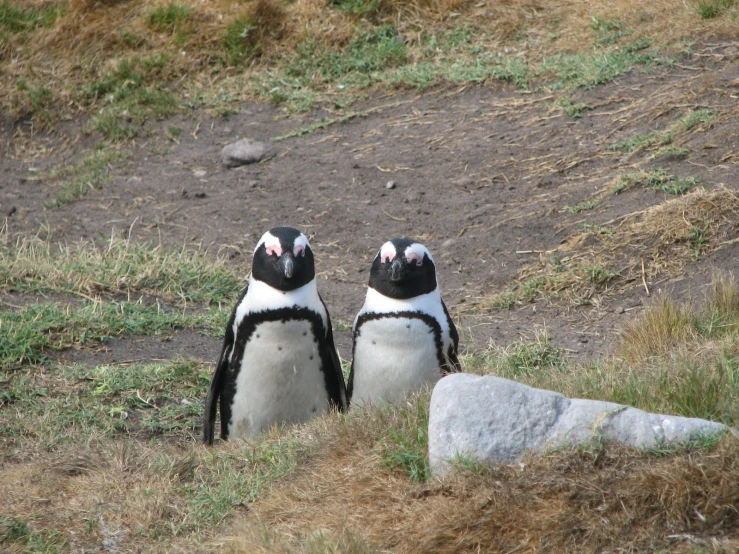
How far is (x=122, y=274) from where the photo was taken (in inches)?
285

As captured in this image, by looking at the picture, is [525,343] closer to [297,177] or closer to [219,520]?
[219,520]

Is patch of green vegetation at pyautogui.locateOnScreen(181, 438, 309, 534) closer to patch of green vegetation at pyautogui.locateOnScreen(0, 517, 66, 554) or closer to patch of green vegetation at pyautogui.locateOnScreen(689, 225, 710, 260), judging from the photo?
patch of green vegetation at pyautogui.locateOnScreen(0, 517, 66, 554)

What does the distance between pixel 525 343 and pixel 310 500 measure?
2687mm

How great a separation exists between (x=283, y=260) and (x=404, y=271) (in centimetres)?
64

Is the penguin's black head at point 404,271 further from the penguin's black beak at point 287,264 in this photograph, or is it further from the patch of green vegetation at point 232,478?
the patch of green vegetation at point 232,478

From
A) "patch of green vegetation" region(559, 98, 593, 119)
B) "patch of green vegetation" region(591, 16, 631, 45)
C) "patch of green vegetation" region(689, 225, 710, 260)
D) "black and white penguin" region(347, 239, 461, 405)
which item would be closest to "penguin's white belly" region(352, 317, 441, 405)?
"black and white penguin" region(347, 239, 461, 405)

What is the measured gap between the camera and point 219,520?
12.1ft

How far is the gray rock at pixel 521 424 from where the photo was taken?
10.9ft

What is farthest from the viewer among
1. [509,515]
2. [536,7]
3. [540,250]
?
[536,7]

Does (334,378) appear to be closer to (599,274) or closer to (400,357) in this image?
(400,357)

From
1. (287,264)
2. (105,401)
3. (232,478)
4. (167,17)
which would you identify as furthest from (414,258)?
(167,17)

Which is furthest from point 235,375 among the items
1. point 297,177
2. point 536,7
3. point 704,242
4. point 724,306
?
point 536,7

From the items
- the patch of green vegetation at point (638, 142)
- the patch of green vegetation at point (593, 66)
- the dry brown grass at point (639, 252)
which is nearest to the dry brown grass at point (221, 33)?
the patch of green vegetation at point (593, 66)

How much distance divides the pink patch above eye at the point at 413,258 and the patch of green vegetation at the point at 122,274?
7.41ft
